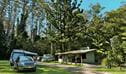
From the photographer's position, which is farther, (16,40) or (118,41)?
(16,40)

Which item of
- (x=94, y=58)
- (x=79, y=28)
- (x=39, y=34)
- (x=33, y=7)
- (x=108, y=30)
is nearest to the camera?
(x=108, y=30)

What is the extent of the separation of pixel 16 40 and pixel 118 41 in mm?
31972

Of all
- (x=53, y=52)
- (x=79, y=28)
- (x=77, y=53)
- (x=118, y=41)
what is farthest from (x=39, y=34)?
(x=118, y=41)

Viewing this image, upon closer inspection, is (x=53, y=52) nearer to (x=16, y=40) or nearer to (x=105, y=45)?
(x=16, y=40)

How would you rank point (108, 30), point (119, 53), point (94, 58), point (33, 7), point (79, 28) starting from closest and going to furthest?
point (119, 53) → point (108, 30) → point (94, 58) → point (79, 28) → point (33, 7)

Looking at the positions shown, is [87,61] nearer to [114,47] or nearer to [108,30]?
[108,30]

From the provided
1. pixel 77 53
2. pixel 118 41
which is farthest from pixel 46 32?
pixel 118 41

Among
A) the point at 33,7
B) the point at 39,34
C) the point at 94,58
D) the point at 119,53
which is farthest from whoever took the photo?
the point at 39,34

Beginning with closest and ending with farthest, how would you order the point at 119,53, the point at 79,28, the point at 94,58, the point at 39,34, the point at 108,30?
1. the point at 119,53
2. the point at 108,30
3. the point at 94,58
4. the point at 79,28
5. the point at 39,34

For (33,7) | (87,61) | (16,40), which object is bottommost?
(87,61)

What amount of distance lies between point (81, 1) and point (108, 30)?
16.2m

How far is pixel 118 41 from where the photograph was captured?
46.6 m

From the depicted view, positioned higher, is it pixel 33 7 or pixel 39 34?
pixel 33 7

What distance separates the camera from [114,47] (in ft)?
148
